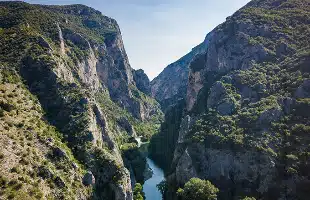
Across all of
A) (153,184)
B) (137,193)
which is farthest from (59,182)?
(153,184)

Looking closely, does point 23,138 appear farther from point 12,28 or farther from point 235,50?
point 235,50

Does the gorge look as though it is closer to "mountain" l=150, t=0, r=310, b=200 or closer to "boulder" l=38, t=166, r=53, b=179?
"boulder" l=38, t=166, r=53, b=179

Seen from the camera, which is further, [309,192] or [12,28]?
[12,28]

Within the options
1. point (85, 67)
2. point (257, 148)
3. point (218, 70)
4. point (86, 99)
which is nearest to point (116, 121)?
point (85, 67)

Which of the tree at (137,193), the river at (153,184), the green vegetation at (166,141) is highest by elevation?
A: the green vegetation at (166,141)

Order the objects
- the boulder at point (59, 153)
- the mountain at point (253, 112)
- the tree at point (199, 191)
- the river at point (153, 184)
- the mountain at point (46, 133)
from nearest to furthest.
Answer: the mountain at point (46, 133) < the boulder at point (59, 153) < the tree at point (199, 191) < the mountain at point (253, 112) < the river at point (153, 184)

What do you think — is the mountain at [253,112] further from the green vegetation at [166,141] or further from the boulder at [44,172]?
the boulder at [44,172]

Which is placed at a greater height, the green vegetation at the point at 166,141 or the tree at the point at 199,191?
the green vegetation at the point at 166,141

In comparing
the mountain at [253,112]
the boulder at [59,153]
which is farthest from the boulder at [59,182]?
the mountain at [253,112]
